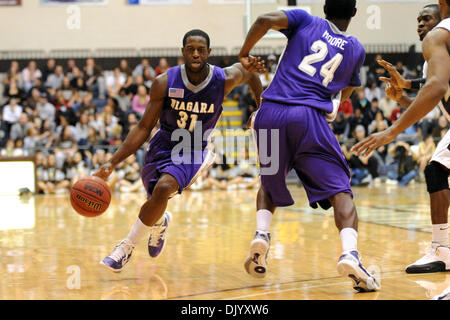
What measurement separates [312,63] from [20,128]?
507 inches

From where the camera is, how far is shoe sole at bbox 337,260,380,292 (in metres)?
4.16

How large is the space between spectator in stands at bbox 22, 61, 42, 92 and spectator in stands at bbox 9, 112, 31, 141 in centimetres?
183

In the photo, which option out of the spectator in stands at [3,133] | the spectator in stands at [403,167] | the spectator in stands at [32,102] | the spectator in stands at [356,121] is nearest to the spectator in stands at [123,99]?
the spectator in stands at [32,102]

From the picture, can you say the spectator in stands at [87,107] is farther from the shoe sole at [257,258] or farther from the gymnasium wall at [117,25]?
the shoe sole at [257,258]

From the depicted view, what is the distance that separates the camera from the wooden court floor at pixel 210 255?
4.58 meters

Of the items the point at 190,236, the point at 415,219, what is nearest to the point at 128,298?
the point at 190,236

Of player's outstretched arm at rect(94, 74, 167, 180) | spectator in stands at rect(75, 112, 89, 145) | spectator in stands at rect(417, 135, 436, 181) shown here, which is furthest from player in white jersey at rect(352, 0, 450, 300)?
spectator in stands at rect(75, 112, 89, 145)

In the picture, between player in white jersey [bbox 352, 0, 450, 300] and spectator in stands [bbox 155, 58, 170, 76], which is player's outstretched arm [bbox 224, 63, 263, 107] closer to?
player in white jersey [bbox 352, 0, 450, 300]

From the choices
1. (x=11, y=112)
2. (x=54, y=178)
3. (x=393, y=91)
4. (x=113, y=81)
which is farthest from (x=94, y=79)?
(x=393, y=91)

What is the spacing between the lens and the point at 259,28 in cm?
439

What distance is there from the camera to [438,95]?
425 cm

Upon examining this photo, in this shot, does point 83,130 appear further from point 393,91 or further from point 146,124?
point 393,91

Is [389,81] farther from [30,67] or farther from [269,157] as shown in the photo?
[30,67]

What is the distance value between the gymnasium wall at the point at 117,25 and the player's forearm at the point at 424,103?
1501cm
